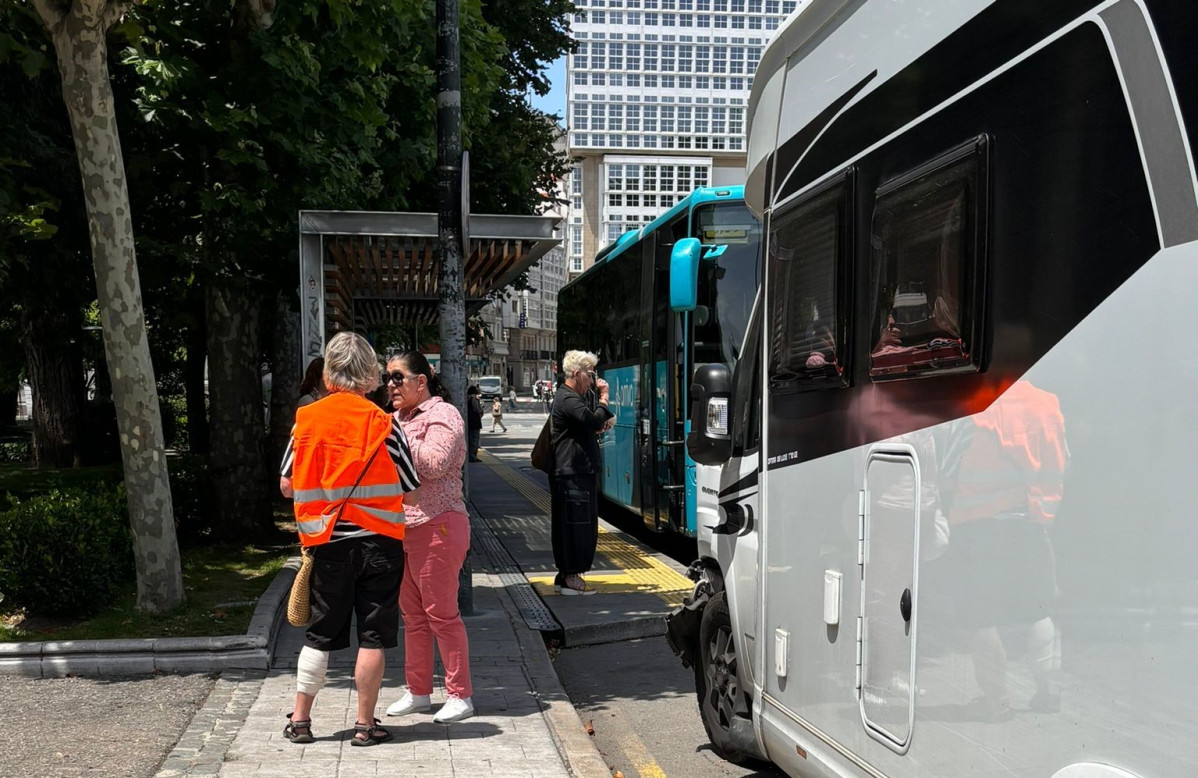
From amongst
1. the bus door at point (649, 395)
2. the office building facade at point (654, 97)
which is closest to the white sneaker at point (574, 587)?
the bus door at point (649, 395)

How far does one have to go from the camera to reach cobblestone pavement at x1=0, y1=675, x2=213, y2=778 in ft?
18.5

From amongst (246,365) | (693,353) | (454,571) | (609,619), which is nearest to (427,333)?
(246,365)

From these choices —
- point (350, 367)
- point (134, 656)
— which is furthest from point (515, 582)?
point (350, 367)

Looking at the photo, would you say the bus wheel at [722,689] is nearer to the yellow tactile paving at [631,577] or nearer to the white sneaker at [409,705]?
the white sneaker at [409,705]

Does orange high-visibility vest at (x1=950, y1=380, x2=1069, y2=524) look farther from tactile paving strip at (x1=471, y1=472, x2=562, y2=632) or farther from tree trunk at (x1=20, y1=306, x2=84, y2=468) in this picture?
tree trunk at (x1=20, y1=306, x2=84, y2=468)

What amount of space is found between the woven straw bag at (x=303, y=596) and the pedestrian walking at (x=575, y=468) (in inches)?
158

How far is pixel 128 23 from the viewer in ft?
33.6

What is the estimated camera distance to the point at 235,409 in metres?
13.0

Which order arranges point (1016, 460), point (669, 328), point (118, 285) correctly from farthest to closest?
point (669, 328) < point (118, 285) < point (1016, 460)

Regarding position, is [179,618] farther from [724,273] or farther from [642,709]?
[724,273]

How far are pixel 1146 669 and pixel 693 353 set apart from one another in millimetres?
9500

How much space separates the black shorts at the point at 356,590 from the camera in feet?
18.1

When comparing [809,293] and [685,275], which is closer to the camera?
[809,293]

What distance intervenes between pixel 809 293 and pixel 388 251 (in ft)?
20.6
